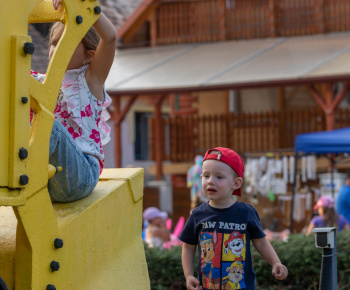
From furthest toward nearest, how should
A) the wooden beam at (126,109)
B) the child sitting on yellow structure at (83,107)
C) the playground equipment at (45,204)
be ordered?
the wooden beam at (126,109) < the child sitting on yellow structure at (83,107) < the playground equipment at (45,204)

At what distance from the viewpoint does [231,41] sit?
715 inches

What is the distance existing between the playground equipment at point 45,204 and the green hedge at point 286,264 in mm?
2228

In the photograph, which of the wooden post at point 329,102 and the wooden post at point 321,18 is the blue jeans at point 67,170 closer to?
the wooden post at point 329,102

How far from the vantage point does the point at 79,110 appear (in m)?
3.28

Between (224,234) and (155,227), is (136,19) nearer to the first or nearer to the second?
(155,227)

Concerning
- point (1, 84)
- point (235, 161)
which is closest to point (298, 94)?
point (235, 161)

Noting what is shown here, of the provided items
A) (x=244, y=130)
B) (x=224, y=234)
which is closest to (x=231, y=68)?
(x=244, y=130)

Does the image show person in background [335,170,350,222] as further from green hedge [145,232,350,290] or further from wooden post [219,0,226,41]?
wooden post [219,0,226,41]

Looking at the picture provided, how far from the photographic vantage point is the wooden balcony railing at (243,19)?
17453 mm

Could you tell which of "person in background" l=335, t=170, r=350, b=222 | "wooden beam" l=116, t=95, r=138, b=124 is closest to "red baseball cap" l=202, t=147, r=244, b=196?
"person in background" l=335, t=170, r=350, b=222

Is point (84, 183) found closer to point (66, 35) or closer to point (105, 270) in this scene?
point (105, 270)

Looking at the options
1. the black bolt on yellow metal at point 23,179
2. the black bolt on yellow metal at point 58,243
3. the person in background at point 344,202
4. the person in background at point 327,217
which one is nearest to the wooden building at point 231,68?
the person in background at point 327,217

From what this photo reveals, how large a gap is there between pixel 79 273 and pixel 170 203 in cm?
1533

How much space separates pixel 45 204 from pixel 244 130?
15275 millimetres
